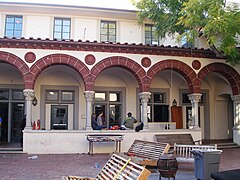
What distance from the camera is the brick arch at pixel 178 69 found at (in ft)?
45.9

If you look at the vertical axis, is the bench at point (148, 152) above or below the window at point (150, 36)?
below

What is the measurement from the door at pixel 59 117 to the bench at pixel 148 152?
7333 mm

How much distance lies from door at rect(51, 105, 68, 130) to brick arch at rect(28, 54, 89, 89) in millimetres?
3450

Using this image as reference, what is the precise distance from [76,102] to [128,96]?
115 inches

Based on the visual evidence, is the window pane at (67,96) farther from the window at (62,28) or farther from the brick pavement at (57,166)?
the brick pavement at (57,166)

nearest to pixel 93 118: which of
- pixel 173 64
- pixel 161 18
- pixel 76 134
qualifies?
pixel 76 134

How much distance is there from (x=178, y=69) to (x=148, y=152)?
652 cm

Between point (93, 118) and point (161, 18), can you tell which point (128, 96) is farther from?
point (161, 18)

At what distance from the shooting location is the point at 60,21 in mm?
16594

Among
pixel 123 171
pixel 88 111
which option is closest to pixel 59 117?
pixel 88 111

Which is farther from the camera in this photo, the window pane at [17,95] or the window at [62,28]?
the window at [62,28]

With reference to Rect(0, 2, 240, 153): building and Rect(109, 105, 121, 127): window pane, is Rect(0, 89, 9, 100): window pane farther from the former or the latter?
Rect(109, 105, 121, 127): window pane

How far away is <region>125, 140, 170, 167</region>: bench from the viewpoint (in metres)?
8.17

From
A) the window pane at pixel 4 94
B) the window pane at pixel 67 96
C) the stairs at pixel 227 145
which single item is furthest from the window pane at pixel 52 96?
the stairs at pixel 227 145
